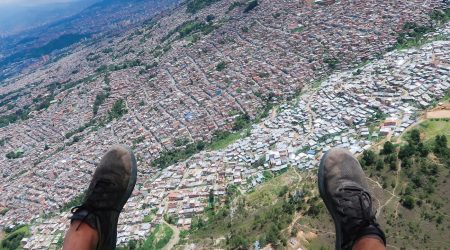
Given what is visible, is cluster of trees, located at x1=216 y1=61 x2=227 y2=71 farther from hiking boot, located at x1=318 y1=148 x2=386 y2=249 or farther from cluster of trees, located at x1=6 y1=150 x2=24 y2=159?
hiking boot, located at x1=318 y1=148 x2=386 y2=249

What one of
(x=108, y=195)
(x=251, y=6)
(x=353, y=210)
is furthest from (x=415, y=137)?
(x=251, y=6)

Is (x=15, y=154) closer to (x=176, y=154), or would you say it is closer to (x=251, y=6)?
(x=176, y=154)

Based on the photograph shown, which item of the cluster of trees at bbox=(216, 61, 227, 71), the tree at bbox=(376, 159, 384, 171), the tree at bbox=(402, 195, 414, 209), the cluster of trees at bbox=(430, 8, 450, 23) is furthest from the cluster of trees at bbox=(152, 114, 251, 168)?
the cluster of trees at bbox=(430, 8, 450, 23)

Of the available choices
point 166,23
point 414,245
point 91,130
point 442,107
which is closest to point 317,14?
point 442,107

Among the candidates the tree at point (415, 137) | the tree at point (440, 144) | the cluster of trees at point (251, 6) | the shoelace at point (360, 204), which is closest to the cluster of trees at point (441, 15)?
the tree at point (415, 137)

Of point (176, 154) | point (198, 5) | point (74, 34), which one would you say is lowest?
point (74, 34)

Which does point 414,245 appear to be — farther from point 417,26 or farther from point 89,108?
point 89,108
